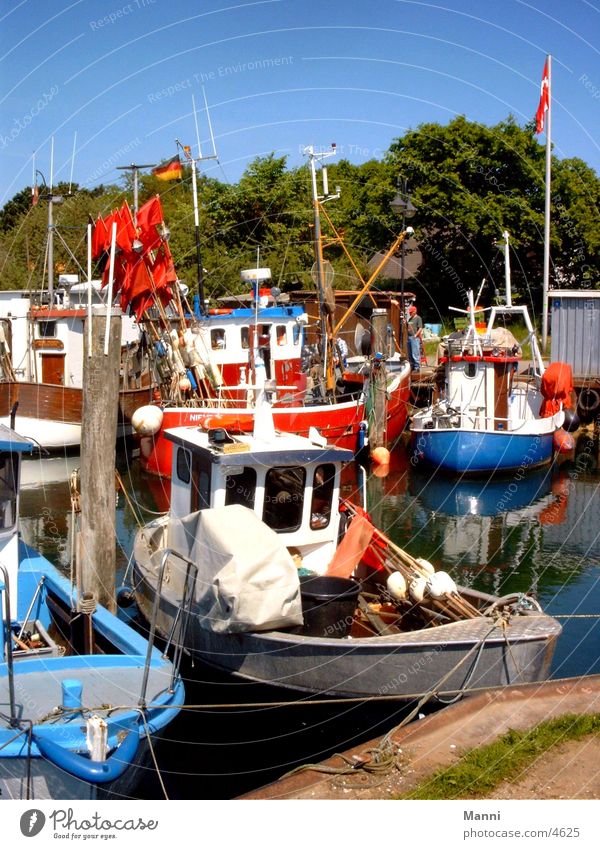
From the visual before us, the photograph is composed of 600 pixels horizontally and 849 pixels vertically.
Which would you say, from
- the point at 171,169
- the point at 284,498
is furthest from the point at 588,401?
the point at 284,498

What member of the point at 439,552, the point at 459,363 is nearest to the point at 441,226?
the point at 459,363

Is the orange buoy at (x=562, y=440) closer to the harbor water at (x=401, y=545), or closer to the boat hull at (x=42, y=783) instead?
the harbor water at (x=401, y=545)

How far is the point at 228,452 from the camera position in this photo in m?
9.70

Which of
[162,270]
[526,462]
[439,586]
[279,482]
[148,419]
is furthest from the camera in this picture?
[526,462]

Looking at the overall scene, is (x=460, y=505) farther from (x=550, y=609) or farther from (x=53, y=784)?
(x=53, y=784)

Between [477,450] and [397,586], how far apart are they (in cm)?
1268

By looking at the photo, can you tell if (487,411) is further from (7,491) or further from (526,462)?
(7,491)

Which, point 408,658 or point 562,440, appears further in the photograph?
point 562,440

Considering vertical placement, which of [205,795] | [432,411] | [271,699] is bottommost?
[205,795]

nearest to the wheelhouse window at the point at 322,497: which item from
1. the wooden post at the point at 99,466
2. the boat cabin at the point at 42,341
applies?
the wooden post at the point at 99,466

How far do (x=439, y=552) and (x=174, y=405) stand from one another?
670 centimetres

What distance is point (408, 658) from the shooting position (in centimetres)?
830
